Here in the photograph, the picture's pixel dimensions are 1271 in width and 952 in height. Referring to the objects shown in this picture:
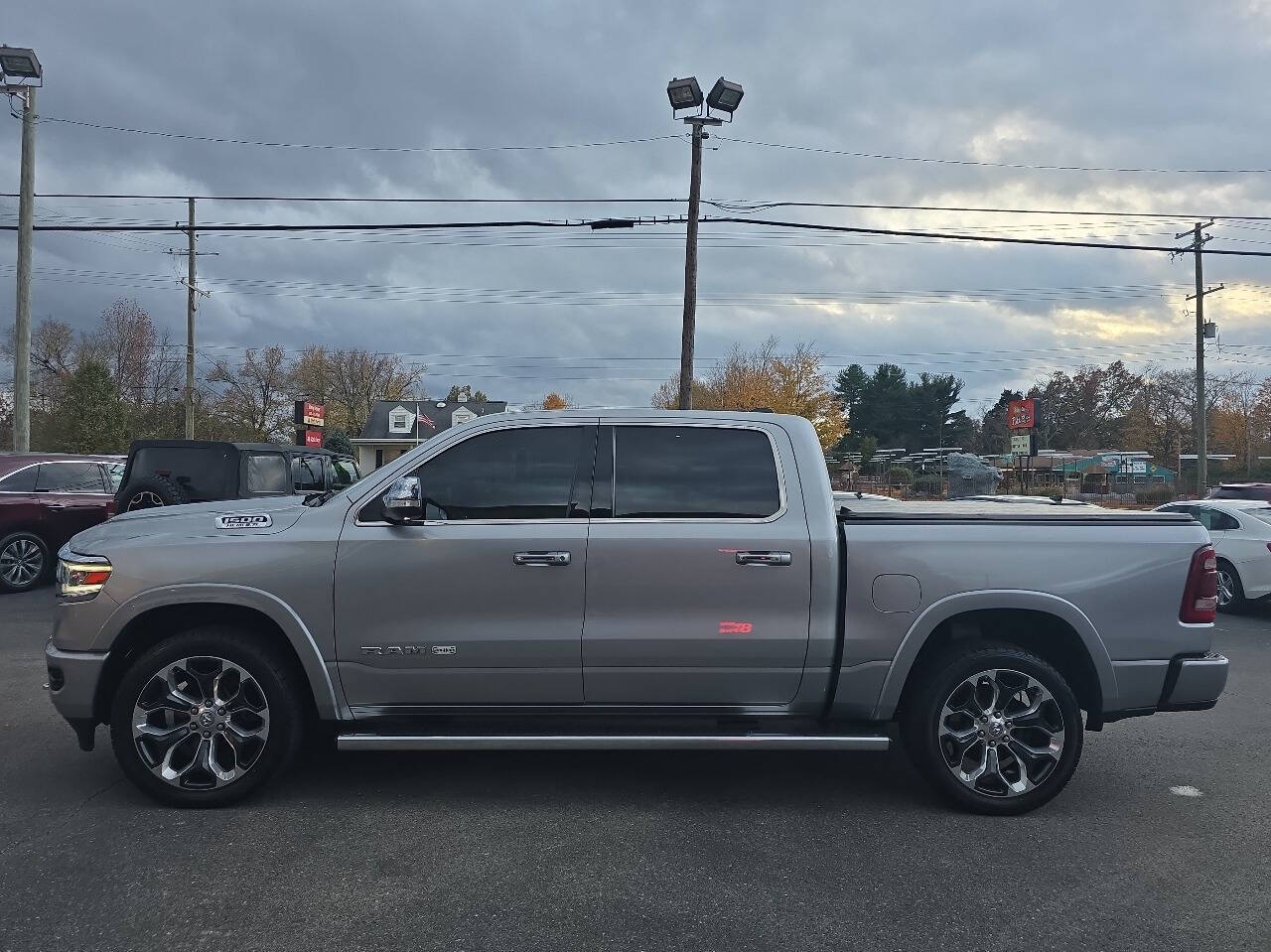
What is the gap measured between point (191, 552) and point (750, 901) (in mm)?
2975

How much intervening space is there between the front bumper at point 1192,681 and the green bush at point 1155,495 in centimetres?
4104

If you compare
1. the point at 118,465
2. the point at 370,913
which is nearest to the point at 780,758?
the point at 370,913

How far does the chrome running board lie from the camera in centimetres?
427

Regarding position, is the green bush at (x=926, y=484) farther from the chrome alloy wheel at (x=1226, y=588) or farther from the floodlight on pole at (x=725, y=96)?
the chrome alloy wheel at (x=1226, y=588)

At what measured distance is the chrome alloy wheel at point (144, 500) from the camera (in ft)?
31.8

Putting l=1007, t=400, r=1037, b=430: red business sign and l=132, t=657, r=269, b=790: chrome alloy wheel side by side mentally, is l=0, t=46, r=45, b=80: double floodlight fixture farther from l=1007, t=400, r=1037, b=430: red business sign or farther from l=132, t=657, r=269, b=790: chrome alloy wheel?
l=1007, t=400, r=1037, b=430: red business sign

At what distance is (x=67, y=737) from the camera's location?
5.60 m

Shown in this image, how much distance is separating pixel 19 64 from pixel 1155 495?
152 ft

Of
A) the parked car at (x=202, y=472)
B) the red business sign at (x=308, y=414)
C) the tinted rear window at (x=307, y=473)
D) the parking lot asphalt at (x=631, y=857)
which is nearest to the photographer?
the parking lot asphalt at (x=631, y=857)

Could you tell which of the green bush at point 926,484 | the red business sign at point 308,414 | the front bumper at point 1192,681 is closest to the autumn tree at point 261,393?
the red business sign at point 308,414

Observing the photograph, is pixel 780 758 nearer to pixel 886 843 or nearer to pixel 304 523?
pixel 886 843

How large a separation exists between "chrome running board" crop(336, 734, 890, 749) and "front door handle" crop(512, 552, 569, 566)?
0.81m

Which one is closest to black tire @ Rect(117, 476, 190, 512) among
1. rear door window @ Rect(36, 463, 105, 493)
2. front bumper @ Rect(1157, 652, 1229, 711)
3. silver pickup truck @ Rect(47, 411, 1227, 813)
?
rear door window @ Rect(36, 463, 105, 493)

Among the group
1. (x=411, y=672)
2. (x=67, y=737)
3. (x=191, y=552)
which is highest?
(x=191, y=552)
